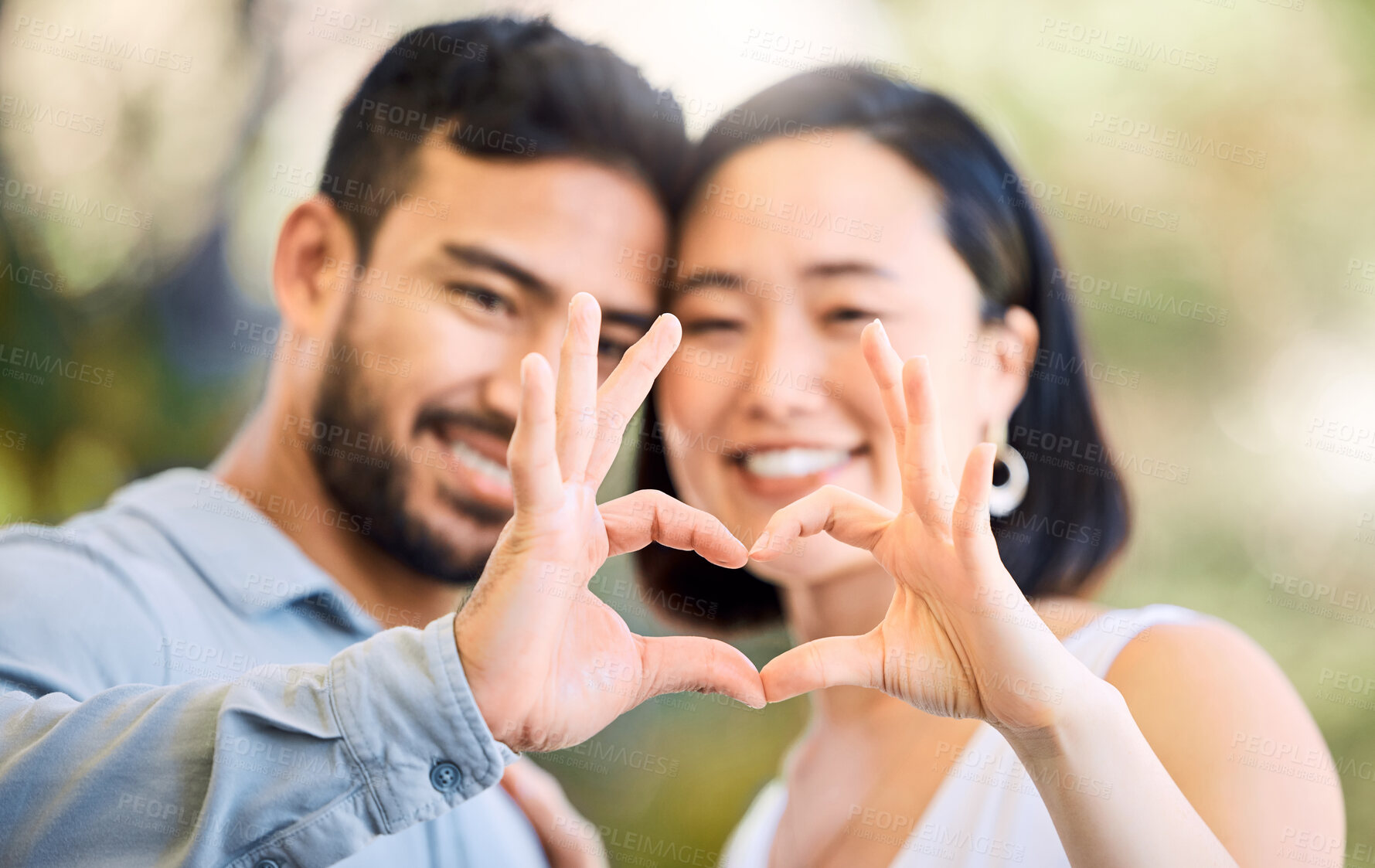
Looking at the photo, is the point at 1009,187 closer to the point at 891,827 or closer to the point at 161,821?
the point at 891,827

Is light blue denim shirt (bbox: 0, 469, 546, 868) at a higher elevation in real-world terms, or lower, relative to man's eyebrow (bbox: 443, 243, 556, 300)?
lower

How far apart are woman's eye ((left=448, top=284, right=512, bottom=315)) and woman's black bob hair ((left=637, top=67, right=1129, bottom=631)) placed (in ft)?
1.57

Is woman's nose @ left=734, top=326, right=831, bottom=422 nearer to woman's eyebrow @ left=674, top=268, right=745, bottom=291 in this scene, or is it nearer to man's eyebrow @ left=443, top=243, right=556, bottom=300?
woman's eyebrow @ left=674, top=268, right=745, bottom=291

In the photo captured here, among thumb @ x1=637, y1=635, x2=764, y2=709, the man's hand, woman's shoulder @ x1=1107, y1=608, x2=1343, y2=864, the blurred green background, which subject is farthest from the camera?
the blurred green background


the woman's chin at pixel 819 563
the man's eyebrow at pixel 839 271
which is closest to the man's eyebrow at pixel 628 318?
the man's eyebrow at pixel 839 271

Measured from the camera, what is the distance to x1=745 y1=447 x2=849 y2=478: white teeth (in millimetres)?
1246

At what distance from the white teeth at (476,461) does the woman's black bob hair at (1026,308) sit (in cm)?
61

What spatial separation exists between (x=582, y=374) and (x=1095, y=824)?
632 mm

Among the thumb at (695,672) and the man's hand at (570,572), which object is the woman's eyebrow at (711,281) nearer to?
the man's hand at (570,572)

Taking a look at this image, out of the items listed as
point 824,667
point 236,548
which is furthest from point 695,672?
point 236,548

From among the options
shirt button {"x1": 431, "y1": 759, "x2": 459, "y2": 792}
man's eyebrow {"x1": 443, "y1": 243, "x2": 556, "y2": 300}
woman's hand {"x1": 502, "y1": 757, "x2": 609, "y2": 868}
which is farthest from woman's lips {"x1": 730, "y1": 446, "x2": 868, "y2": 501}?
shirt button {"x1": 431, "y1": 759, "x2": 459, "y2": 792}

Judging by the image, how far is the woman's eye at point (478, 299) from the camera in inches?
51.8

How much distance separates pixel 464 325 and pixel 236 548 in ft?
1.39

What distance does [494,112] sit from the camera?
133cm
